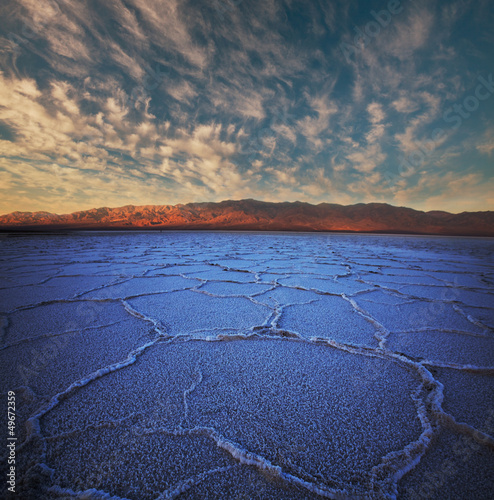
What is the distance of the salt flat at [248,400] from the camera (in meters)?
0.57

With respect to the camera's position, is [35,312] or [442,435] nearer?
[442,435]

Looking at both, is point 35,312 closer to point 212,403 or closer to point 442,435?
point 212,403

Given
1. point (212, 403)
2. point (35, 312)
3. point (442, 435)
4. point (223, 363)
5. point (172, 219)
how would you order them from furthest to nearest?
1. point (172, 219)
2. point (35, 312)
3. point (223, 363)
4. point (212, 403)
5. point (442, 435)

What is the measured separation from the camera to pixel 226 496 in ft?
1.76

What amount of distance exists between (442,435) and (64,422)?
3.81 feet

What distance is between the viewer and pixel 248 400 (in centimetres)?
84

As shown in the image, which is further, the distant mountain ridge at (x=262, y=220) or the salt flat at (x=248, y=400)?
the distant mountain ridge at (x=262, y=220)

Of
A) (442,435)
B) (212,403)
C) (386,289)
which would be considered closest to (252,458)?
(212,403)

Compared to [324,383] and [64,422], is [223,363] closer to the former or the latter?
[324,383]

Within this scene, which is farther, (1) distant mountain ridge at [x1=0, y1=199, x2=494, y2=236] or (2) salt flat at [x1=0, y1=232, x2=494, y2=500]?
(1) distant mountain ridge at [x1=0, y1=199, x2=494, y2=236]

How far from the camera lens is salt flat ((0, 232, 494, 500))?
0.57 metres

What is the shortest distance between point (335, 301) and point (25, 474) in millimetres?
1971

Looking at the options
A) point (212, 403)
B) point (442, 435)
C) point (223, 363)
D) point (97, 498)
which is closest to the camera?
point (97, 498)

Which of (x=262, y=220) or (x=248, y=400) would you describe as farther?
(x=262, y=220)
